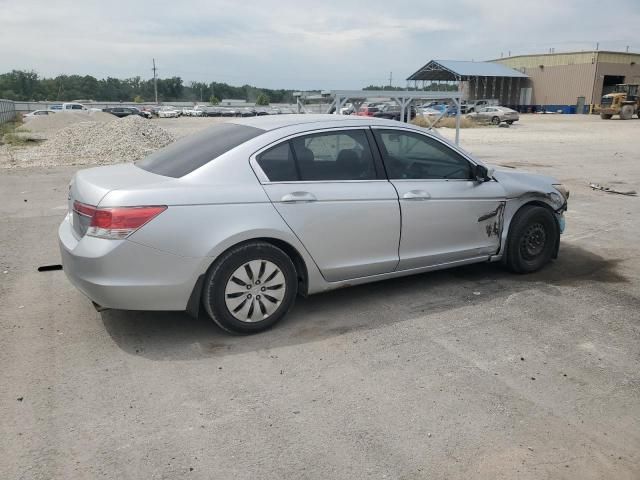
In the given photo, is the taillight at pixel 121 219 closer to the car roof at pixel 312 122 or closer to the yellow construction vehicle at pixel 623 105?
the car roof at pixel 312 122

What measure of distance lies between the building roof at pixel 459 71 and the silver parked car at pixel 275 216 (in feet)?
208

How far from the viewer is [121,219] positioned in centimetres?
380

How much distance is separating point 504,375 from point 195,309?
221 centimetres

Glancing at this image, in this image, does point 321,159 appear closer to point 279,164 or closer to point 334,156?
point 334,156

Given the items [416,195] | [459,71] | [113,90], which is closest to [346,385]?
[416,195]

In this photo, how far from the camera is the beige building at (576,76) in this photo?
6391 centimetres

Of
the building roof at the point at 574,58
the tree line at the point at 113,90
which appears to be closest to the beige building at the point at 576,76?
the building roof at the point at 574,58

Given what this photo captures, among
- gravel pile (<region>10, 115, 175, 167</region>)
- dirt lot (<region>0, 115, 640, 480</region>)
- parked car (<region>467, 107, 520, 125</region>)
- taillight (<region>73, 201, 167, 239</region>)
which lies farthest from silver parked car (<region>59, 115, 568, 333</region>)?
parked car (<region>467, 107, 520, 125</region>)

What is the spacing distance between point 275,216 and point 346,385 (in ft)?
4.49

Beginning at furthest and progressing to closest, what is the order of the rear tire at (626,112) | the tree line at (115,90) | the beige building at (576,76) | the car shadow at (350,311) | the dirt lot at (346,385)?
1. the tree line at (115,90)
2. the beige building at (576,76)
3. the rear tire at (626,112)
4. the car shadow at (350,311)
5. the dirt lot at (346,385)

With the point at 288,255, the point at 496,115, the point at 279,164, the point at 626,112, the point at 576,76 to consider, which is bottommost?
the point at 288,255

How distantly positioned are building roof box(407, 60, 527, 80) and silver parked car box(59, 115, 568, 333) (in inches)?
2494

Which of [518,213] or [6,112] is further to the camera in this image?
[6,112]

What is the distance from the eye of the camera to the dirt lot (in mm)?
2855
